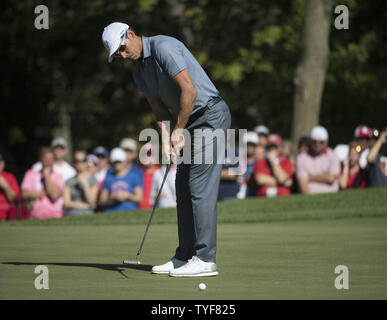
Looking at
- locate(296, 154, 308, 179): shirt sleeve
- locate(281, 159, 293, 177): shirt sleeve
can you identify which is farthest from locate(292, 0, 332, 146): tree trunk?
locate(296, 154, 308, 179): shirt sleeve

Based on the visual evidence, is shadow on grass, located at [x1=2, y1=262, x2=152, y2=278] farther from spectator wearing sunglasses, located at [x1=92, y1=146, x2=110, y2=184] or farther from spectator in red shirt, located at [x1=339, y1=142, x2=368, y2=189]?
spectator wearing sunglasses, located at [x1=92, y1=146, x2=110, y2=184]

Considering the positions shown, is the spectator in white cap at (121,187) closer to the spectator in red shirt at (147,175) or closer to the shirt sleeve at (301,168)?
the spectator in red shirt at (147,175)

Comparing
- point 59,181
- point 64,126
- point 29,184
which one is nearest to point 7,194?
point 29,184

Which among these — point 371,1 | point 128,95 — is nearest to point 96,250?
point 371,1

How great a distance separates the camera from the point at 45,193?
14672mm

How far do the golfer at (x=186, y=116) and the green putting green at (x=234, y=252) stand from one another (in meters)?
0.27

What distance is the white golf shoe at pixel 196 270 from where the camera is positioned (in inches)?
273

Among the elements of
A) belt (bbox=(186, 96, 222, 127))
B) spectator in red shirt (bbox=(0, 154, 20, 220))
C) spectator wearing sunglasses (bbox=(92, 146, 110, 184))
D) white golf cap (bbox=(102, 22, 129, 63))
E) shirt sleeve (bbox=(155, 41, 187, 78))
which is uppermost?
white golf cap (bbox=(102, 22, 129, 63))

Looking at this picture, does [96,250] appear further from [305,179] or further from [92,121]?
[92,121]

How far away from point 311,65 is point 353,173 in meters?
6.54

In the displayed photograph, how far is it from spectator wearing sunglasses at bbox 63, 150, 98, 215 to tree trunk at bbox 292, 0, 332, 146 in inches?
329

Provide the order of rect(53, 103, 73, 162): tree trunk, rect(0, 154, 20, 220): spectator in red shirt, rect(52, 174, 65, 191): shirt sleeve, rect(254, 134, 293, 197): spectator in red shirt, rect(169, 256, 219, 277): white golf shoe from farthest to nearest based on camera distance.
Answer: rect(53, 103, 73, 162): tree trunk, rect(254, 134, 293, 197): spectator in red shirt, rect(52, 174, 65, 191): shirt sleeve, rect(0, 154, 20, 220): spectator in red shirt, rect(169, 256, 219, 277): white golf shoe

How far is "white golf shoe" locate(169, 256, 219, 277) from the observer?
22.8 ft

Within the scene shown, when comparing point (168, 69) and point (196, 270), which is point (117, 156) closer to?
point (168, 69)
